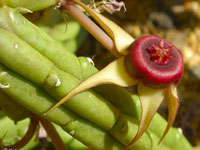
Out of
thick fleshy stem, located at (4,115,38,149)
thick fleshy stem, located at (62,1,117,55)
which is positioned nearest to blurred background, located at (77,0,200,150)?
thick fleshy stem, located at (4,115,38,149)

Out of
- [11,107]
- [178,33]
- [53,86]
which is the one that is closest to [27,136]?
[11,107]

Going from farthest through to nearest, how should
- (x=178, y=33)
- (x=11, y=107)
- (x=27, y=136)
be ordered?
(x=178, y=33) → (x=27, y=136) → (x=11, y=107)

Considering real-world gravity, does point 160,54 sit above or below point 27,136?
above

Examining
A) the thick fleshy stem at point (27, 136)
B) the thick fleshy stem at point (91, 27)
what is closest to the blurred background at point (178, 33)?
the thick fleshy stem at point (27, 136)

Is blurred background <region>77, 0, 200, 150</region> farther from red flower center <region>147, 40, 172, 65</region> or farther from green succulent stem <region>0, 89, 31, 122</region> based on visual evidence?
red flower center <region>147, 40, 172, 65</region>

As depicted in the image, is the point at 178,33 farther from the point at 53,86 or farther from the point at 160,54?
the point at 53,86

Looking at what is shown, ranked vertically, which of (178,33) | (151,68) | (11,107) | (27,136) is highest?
(151,68)

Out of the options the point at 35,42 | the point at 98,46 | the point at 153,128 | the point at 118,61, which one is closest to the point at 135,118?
the point at 153,128
